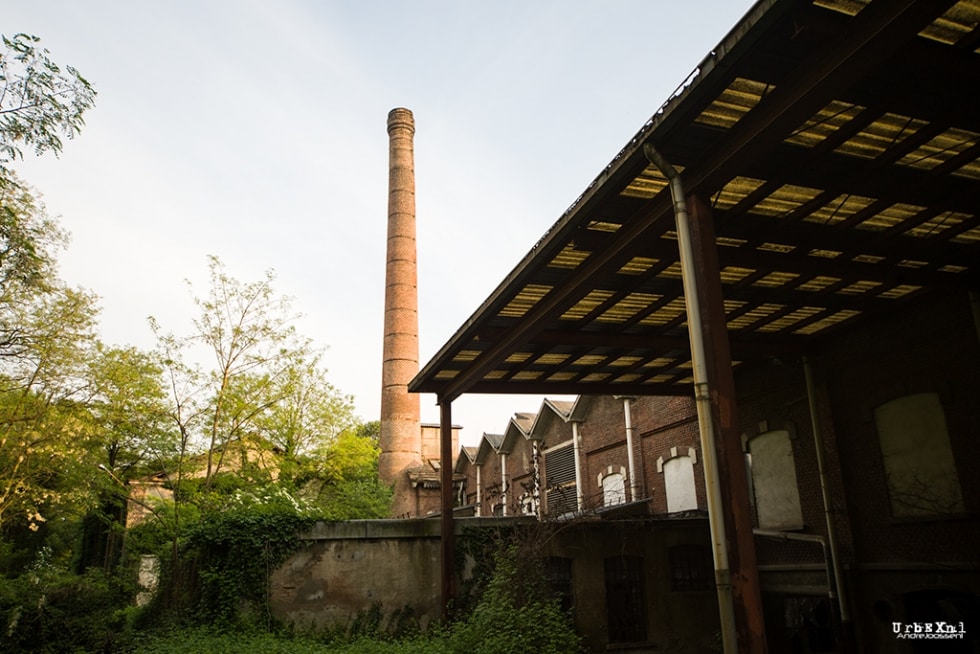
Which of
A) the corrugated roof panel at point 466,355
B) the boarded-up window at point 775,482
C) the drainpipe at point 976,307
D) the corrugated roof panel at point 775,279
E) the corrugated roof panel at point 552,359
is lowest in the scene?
the boarded-up window at point 775,482

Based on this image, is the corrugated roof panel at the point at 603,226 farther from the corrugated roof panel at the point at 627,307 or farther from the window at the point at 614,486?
the window at the point at 614,486

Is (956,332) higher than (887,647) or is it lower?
higher

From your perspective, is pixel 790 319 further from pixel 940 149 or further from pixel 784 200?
→ pixel 940 149

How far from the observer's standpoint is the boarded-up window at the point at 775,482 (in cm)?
1270

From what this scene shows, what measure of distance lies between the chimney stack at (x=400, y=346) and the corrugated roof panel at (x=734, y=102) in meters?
20.7

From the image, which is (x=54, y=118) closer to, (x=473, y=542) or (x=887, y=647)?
(x=473, y=542)

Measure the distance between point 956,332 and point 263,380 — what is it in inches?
595

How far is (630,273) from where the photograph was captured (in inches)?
342

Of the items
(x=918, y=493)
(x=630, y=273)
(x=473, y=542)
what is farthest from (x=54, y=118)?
(x=918, y=493)

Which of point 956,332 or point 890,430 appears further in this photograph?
point 890,430

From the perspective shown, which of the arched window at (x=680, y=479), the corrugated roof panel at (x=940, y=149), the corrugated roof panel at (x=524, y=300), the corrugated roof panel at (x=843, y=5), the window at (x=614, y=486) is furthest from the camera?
the window at (x=614, y=486)

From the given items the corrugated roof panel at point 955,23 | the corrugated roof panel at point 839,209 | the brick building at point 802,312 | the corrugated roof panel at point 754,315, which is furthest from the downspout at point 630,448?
the corrugated roof panel at point 955,23

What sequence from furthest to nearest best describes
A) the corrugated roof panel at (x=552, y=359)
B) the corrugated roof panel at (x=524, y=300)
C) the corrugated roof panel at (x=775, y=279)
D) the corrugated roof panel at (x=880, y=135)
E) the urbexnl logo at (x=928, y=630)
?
the corrugated roof panel at (x=552, y=359)
the urbexnl logo at (x=928, y=630)
the corrugated roof panel at (x=524, y=300)
the corrugated roof panel at (x=775, y=279)
the corrugated roof panel at (x=880, y=135)

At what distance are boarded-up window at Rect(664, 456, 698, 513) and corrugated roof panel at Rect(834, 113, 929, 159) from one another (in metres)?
10.3
